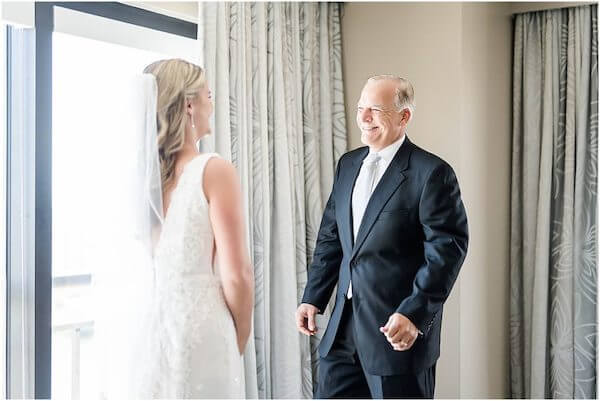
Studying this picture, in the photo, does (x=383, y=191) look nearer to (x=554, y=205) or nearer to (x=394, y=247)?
(x=394, y=247)

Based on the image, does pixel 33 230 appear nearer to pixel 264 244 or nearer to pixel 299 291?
pixel 264 244

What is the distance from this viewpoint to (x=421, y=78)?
115 inches

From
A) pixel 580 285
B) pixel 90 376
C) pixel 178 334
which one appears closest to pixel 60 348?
pixel 90 376

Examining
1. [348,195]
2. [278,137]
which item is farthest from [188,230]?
[278,137]

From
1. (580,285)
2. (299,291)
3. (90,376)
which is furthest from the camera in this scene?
(580,285)

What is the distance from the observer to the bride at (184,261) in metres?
1.76

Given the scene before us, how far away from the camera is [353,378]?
205cm

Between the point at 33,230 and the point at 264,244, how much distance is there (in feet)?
2.95

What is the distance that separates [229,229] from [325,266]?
46 centimetres

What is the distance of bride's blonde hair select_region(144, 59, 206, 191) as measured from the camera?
69.8 inches

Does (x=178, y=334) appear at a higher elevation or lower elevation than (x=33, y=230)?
lower

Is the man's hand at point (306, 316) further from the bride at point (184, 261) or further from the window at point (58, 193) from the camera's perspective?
the window at point (58, 193)

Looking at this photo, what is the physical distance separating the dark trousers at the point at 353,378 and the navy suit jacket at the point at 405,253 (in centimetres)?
3

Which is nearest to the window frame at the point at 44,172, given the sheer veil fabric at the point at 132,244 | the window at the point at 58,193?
the window at the point at 58,193
